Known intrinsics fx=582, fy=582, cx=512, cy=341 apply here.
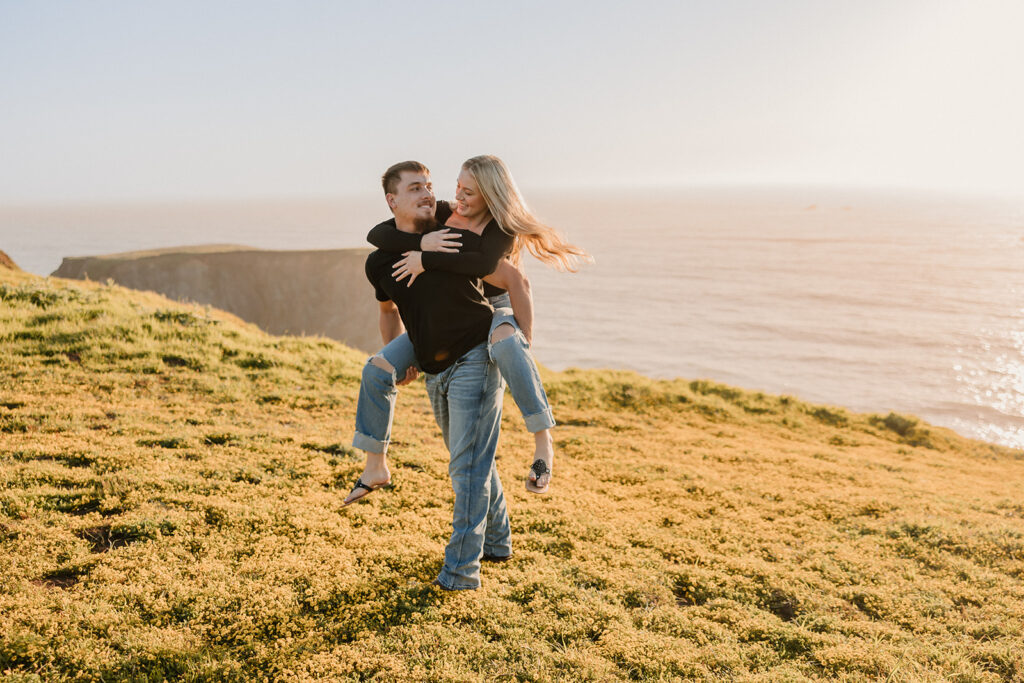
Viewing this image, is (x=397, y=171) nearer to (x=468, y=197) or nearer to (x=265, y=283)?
(x=468, y=197)

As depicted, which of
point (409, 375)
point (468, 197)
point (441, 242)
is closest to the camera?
point (441, 242)

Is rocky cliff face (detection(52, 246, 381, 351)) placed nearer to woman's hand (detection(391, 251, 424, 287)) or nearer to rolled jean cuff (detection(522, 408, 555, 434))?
woman's hand (detection(391, 251, 424, 287))

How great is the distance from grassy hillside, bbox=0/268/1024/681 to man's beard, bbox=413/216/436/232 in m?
2.96

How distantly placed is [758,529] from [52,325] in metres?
13.2

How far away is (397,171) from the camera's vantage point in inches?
169

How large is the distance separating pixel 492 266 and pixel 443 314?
19.3 inches

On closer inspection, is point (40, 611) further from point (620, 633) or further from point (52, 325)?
point (52, 325)

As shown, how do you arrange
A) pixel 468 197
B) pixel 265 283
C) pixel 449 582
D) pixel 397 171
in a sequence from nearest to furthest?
pixel 468 197 < pixel 397 171 < pixel 449 582 < pixel 265 283

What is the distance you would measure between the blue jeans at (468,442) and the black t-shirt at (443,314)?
0.11m

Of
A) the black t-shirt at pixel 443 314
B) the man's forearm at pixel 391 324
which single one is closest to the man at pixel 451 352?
the black t-shirt at pixel 443 314

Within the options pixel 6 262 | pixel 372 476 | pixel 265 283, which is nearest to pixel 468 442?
pixel 372 476

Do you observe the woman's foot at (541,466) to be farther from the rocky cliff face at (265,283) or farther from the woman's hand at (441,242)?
the rocky cliff face at (265,283)

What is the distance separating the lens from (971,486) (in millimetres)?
10766

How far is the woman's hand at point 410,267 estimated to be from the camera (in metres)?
4.01
